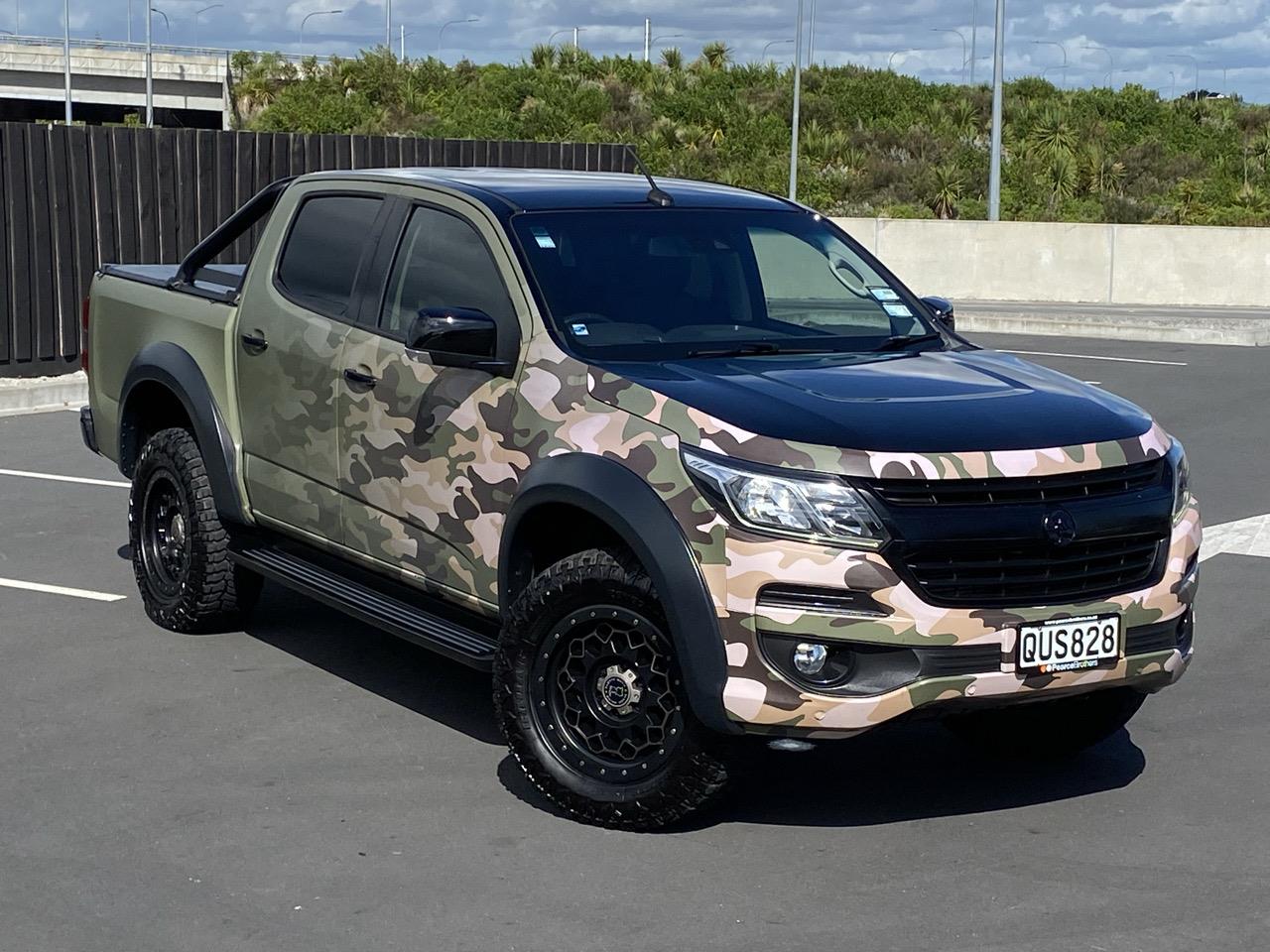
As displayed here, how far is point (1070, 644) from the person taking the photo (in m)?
4.95

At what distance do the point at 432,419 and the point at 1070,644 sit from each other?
212 centimetres

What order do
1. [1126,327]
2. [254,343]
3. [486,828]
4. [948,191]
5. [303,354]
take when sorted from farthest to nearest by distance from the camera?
[948,191] < [1126,327] < [254,343] < [303,354] < [486,828]

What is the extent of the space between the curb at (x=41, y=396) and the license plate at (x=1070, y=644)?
11.3 meters

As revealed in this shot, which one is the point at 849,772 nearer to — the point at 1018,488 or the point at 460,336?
the point at 1018,488

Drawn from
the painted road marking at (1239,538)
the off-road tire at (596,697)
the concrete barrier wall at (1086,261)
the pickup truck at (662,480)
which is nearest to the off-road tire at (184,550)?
the pickup truck at (662,480)

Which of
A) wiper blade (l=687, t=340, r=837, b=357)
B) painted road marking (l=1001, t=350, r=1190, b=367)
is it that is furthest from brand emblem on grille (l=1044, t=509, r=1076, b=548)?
painted road marking (l=1001, t=350, r=1190, b=367)

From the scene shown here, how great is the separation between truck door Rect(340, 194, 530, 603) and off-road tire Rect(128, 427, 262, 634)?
113 centimetres

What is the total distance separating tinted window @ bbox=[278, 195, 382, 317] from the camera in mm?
6555

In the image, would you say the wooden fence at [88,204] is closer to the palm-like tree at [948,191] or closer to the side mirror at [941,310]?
the side mirror at [941,310]

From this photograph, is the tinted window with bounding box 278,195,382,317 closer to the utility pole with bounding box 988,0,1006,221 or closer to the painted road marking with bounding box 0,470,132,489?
the painted road marking with bounding box 0,470,132,489

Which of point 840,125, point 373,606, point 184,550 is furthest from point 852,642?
point 840,125

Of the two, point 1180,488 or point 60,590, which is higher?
point 1180,488

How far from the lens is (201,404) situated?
7.14 metres

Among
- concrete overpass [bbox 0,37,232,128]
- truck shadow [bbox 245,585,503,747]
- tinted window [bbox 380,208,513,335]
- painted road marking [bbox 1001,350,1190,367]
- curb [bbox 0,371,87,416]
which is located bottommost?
painted road marking [bbox 1001,350,1190,367]
